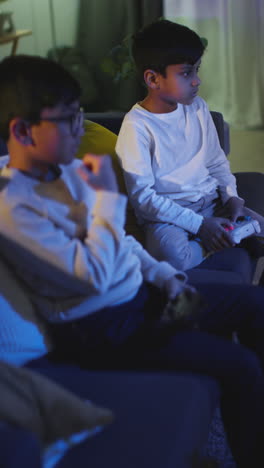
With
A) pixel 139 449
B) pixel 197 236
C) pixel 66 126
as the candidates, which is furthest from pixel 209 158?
pixel 139 449

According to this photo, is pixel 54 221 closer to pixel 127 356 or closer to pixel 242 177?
pixel 127 356

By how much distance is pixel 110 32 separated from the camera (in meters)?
4.86

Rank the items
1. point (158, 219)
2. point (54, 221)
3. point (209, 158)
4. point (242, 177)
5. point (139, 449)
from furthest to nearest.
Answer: point (242, 177) → point (209, 158) → point (158, 219) → point (54, 221) → point (139, 449)

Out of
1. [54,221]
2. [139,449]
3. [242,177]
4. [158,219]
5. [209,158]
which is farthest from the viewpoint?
[242,177]

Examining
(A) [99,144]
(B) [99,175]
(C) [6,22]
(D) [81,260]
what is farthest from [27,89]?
(C) [6,22]

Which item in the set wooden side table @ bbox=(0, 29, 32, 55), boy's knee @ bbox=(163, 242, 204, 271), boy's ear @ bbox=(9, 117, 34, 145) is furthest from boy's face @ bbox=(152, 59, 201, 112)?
wooden side table @ bbox=(0, 29, 32, 55)

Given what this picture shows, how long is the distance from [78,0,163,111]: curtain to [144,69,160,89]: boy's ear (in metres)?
2.68

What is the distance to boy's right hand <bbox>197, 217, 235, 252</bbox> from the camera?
1976 mm

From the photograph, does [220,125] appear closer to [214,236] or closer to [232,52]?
[214,236]

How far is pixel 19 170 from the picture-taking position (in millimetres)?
1317

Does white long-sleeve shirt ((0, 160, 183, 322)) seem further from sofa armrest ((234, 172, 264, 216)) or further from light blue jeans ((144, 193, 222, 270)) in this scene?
sofa armrest ((234, 172, 264, 216))

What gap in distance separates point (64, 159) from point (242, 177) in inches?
Answer: 49.5

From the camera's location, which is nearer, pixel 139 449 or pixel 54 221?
pixel 139 449

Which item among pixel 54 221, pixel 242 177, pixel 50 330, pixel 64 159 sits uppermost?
pixel 64 159
